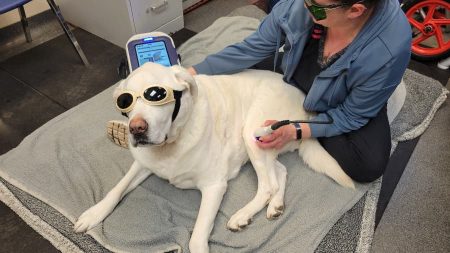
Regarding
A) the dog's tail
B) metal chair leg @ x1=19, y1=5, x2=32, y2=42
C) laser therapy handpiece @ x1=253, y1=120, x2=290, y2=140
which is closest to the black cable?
laser therapy handpiece @ x1=253, y1=120, x2=290, y2=140

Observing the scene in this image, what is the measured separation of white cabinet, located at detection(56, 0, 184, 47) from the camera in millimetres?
2484

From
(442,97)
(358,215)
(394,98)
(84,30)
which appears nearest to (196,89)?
(358,215)

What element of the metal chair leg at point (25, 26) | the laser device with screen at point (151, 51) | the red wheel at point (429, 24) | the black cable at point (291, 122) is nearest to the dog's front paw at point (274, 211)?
the black cable at point (291, 122)

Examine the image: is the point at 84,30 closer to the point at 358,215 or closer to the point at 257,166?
the point at 257,166

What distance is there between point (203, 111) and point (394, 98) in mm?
1275

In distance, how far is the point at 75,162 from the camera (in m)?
1.71

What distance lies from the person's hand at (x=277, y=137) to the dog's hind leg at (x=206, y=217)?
235 millimetres

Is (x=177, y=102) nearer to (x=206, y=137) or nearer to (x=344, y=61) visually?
(x=206, y=137)

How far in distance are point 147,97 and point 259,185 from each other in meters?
0.68

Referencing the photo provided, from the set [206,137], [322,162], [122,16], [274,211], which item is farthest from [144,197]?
[122,16]

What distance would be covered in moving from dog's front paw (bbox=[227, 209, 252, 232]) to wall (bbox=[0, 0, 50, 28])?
Result: 262cm

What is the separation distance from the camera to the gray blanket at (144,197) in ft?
4.60

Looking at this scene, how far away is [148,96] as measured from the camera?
104 cm

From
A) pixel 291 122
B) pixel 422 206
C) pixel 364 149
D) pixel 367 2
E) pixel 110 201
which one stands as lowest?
pixel 422 206
